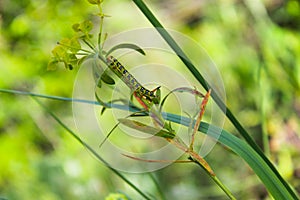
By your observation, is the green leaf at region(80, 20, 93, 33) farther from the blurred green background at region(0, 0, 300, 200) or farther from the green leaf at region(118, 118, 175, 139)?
the blurred green background at region(0, 0, 300, 200)

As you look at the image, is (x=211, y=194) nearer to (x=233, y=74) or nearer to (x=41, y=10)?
(x=233, y=74)

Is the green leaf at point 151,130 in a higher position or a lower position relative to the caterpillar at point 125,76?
lower

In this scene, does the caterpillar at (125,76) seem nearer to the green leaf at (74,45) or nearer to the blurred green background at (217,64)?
the green leaf at (74,45)

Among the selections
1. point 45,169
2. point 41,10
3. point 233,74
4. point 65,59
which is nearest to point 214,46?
point 233,74

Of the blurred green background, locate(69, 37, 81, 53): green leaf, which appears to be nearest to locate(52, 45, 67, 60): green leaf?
locate(69, 37, 81, 53): green leaf

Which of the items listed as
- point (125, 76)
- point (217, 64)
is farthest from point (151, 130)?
point (217, 64)

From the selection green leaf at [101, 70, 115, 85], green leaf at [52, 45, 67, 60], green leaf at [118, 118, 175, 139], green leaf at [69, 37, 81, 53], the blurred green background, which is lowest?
green leaf at [118, 118, 175, 139]

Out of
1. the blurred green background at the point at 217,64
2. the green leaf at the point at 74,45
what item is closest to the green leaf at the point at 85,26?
the green leaf at the point at 74,45

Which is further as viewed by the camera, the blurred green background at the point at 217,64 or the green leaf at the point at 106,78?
the blurred green background at the point at 217,64

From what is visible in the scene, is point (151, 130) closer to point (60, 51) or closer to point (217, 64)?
point (60, 51)
